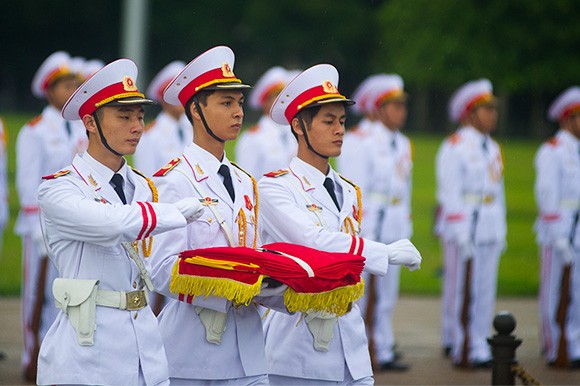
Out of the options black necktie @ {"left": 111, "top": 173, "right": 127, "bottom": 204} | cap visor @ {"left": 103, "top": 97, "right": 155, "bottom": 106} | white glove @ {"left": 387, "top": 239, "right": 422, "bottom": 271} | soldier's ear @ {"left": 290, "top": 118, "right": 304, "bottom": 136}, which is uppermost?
cap visor @ {"left": 103, "top": 97, "right": 155, "bottom": 106}

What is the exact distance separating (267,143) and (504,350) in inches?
193

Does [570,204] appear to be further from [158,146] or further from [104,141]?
[104,141]

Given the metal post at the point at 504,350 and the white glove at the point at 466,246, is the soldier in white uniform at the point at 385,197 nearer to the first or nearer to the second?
the white glove at the point at 466,246

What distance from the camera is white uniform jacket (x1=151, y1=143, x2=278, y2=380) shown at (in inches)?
217

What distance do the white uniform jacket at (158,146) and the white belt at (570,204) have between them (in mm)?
3393

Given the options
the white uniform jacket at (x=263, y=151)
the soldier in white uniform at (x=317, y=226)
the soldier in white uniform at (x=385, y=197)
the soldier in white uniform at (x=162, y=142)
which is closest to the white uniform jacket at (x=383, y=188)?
the soldier in white uniform at (x=385, y=197)

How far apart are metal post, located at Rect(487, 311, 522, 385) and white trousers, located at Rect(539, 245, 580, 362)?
Answer: 348 centimetres

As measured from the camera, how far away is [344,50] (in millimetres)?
48562

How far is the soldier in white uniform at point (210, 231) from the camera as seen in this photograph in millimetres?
5559

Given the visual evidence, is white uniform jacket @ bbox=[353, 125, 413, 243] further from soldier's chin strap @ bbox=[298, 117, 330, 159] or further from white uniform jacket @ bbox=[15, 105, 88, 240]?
soldier's chin strap @ bbox=[298, 117, 330, 159]

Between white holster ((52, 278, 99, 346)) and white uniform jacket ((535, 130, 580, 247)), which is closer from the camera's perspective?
white holster ((52, 278, 99, 346))

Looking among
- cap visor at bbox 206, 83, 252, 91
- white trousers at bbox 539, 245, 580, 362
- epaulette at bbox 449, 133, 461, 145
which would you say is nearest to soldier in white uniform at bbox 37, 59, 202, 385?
cap visor at bbox 206, 83, 252, 91

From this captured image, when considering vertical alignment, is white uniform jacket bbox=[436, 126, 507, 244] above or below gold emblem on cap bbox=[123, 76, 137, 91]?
below

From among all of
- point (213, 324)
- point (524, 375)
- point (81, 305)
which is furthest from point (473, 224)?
point (81, 305)
